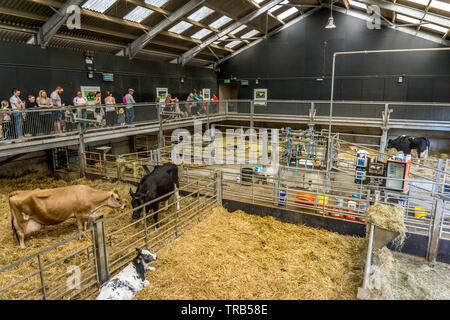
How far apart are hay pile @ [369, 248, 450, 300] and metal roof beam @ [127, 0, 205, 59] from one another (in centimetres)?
1299

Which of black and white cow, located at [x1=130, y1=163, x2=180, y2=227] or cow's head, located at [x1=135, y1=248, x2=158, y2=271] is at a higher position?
black and white cow, located at [x1=130, y1=163, x2=180, y2=227]

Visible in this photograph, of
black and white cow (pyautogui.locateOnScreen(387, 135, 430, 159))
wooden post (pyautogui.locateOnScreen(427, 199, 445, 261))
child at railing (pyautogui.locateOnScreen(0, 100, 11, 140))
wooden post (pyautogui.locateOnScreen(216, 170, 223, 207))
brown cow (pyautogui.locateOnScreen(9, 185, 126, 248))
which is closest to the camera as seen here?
wooden post (pyautogui.locateOnScreen(427, 199, 445, 261))

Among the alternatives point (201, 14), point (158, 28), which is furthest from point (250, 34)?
point (158, 28)

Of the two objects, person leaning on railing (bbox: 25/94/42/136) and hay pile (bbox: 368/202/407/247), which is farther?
person leaning on railing (bbox: 25/94/42/136)

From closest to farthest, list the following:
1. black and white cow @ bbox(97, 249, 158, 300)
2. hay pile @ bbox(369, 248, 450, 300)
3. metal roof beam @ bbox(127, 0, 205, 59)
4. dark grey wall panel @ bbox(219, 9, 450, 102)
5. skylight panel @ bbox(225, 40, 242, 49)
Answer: black and white cow @ bbox(97, 249, 158, 300)
hay pile @ bbox(369, 248, 450, 300)
metal roof beam @ bbox(127, 0, 205, 59)
dark grey wall panel @ bbox(219, 9, 450, 102)
skylight panel @ bbox(225, 40, 242, 49)

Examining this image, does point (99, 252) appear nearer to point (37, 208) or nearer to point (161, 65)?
point (37, 208)

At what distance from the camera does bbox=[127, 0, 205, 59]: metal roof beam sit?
14.3m

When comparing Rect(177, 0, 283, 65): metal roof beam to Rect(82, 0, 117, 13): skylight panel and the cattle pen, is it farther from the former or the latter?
the cattle pen

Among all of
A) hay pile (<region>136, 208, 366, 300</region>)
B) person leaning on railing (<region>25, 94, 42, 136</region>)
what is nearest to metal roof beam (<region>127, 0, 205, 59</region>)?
person leaning on railing (<region>25, 94, 42, 136</region>)

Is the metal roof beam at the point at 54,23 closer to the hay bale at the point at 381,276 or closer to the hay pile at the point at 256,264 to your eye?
the hay pile at the point at 256,264

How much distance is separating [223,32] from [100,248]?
1723cm

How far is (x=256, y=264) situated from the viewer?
5.52m

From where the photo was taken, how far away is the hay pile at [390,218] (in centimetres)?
586
